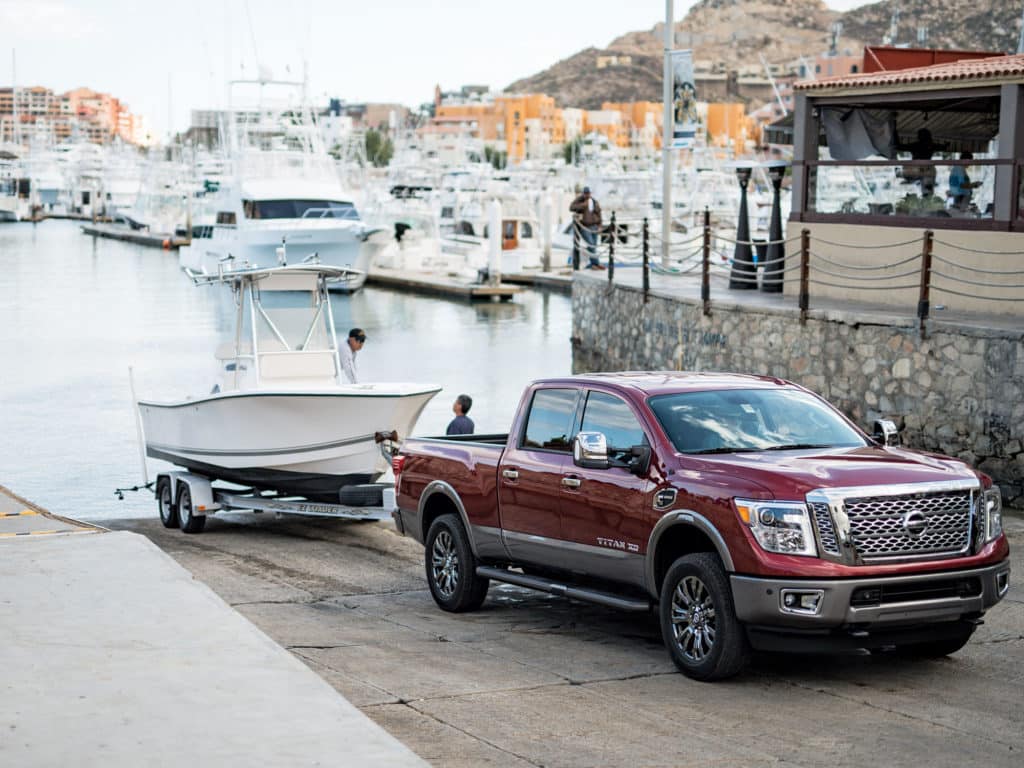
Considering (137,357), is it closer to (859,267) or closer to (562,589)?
(859,267)

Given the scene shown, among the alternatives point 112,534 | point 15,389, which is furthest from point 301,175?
point 112,534

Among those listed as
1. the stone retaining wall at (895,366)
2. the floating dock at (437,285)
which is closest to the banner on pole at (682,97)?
the stone retaining wall at (895,366)

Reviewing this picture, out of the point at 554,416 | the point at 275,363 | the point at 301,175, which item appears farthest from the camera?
the point at 301,175

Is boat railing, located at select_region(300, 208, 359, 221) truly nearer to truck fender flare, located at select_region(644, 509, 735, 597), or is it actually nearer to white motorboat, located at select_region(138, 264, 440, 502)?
white motorboat, located at select_region(138, 264, 440, 502)

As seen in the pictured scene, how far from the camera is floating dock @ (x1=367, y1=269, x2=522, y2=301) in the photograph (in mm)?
60406

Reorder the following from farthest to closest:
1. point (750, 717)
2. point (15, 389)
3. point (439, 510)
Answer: point (15, 389) → point (439, 510) → point (750, 717)

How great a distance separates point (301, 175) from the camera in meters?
69.2

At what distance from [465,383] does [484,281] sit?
25884mm

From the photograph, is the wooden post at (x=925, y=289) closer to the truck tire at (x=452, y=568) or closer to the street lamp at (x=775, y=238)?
the street lamp at (x=775, y=238)

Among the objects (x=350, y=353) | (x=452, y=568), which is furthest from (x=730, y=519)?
(x=350, y=353)

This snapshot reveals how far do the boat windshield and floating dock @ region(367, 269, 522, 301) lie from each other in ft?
14.0

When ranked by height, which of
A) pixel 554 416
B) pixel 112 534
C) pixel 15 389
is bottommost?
pixel 15 389

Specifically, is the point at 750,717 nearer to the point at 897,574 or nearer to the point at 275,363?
the point at 897,574

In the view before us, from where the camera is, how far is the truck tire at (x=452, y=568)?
1124 centimetres
